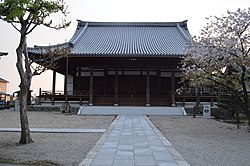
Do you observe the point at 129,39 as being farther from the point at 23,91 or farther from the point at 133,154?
the point at 133,154

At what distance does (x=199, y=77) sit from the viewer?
1101cm

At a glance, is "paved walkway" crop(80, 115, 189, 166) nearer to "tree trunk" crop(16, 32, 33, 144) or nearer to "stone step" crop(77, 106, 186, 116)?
"tree trunk" crop(16, 32, 33, 144)

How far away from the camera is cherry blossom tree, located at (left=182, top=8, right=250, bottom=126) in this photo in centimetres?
991

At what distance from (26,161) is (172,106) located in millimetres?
16468

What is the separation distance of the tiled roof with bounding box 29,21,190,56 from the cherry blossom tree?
885cm

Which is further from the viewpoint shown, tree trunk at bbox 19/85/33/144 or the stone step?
the stone step

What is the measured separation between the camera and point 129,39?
26.7 meters

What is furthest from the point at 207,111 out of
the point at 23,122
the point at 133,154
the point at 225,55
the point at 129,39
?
the point at 23,122

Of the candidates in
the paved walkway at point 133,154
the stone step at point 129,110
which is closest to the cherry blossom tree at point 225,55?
the paved walkway at point 133,154

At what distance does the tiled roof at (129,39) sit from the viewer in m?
21.4

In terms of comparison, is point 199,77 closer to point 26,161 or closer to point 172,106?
point 26,161

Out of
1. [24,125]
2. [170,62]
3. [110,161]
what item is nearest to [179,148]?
[110,161]

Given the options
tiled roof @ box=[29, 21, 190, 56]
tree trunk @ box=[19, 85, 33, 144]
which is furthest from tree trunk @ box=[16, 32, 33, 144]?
tiled roof @ box=[29, 21, 190, 56]

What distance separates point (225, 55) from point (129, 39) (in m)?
17.3
